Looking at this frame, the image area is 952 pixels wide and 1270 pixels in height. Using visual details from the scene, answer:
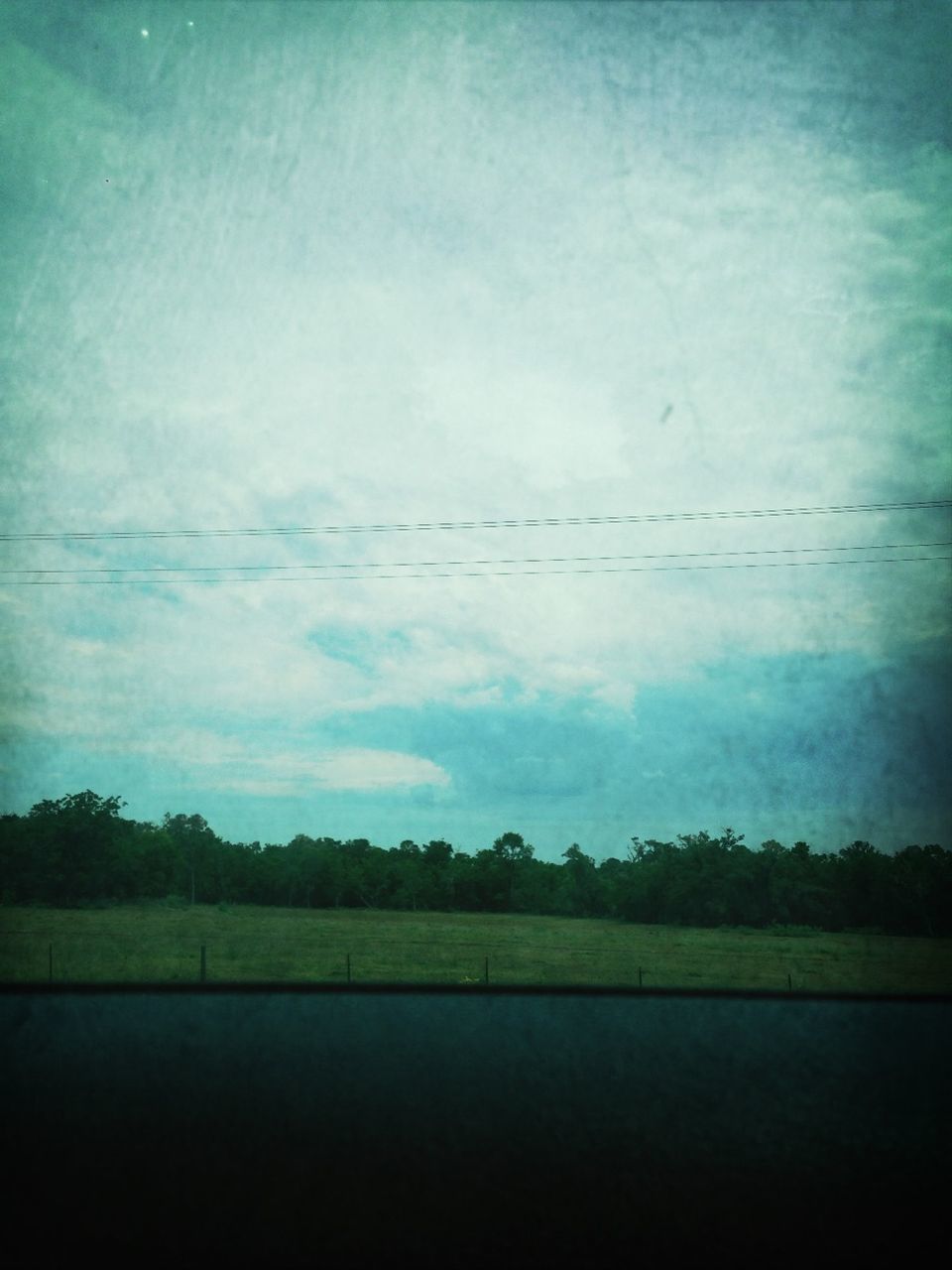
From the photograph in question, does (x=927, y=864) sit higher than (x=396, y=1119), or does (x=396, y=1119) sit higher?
(x=927, y=864)

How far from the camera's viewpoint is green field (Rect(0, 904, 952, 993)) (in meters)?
15.0

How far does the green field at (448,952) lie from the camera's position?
592 inches

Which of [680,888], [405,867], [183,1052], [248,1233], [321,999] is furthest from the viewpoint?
[405,867]

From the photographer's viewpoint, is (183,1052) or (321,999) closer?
(183,1052)

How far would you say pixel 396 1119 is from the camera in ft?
21.6

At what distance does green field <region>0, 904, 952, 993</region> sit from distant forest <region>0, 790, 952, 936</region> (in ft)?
1.80

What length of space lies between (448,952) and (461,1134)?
17683 millimetres

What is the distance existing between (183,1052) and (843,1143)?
634cm

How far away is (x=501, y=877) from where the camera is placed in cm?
2692

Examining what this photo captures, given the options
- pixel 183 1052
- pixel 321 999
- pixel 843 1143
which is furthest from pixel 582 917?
pixel 843 1143

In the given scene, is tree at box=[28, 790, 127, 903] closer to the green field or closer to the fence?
the green field

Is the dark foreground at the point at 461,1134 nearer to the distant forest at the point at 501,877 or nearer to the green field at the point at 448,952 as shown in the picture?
the green field at the point at 448,952

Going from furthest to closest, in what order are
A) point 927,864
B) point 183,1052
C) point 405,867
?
point 405,867, point 927,864, point 183,1052

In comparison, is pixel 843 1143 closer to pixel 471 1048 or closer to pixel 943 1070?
pixel 943 1070
